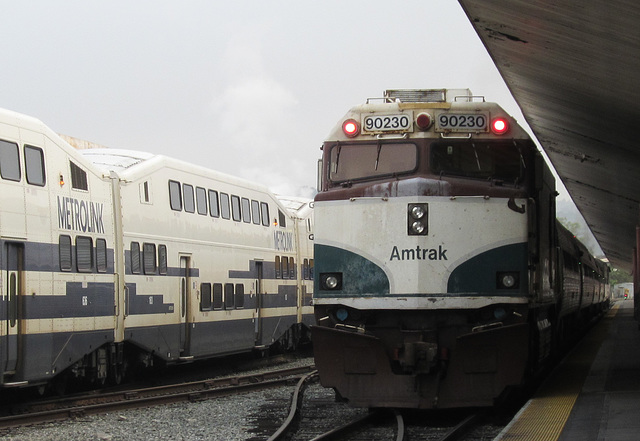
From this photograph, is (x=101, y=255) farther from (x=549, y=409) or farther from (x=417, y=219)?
(x=549, y=409)

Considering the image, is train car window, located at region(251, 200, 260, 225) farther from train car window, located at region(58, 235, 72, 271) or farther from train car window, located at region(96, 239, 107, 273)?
train car window, located at region(58, 235, 72, 271)

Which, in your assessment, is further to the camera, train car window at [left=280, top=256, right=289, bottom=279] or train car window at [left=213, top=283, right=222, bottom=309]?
train car window at [left=280, top=256, right=289, bottom=279]

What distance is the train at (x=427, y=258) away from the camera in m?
11.0

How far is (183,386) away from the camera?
55.2 feet

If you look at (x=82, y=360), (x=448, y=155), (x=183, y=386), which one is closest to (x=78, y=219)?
(x=82, y=360)

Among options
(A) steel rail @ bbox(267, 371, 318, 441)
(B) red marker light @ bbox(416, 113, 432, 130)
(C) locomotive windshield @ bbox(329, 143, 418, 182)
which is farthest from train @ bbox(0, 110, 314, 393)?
(B) red marker light @ bbox(416, 113, 432, 130)

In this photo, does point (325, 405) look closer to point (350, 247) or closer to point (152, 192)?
point (350, 247)

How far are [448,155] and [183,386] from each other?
7570mm

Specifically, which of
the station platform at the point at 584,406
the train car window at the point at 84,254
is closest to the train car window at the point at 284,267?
the station platform at the point at 584,406

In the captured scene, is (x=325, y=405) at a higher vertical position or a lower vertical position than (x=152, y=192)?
lower

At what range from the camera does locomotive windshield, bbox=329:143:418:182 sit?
11.6 meters

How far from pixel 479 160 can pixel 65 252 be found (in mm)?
6364

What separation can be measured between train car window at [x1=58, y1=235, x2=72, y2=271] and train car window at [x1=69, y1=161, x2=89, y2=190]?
0.96 meters

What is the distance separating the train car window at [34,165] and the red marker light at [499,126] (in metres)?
6.47
